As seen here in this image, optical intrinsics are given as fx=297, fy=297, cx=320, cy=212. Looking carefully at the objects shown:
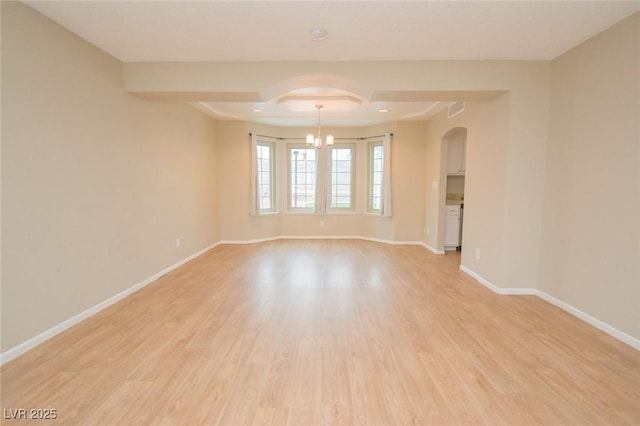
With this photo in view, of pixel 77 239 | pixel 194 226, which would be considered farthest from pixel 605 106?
pixel 194 226

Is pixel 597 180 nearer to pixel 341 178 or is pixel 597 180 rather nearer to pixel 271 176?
pixel 341 178

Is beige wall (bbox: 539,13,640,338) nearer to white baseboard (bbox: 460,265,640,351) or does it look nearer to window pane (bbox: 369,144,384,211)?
white baseboard (bbox: 460,265,640,351)

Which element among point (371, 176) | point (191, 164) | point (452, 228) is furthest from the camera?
point (371, 176)

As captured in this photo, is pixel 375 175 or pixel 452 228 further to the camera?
pixel 375 175

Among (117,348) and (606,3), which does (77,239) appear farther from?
(606,3)

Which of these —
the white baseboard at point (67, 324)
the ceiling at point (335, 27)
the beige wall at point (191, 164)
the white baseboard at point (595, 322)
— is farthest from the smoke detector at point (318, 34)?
the white baseboard at point (595, 322)

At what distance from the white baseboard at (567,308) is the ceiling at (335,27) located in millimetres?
2590

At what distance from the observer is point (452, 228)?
582 centimetres

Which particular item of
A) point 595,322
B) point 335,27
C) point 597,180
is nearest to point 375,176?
point 597,180

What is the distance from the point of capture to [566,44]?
9.50ft

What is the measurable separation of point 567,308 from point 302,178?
17.3 feet

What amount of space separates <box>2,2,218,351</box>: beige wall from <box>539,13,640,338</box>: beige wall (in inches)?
186

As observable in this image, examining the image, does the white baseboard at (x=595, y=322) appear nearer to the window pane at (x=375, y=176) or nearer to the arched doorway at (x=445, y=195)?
the arched doorway at (x=445, y=195)

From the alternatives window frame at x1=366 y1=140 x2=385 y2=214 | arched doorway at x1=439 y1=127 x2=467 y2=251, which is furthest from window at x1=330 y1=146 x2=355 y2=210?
arched doorway at x1=439 y1=127 x2=467 y2=251
